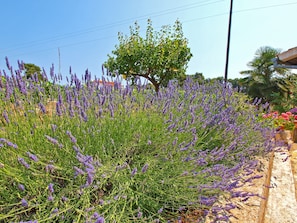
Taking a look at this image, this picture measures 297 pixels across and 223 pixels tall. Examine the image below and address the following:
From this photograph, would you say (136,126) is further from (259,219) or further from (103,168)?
(259,219)

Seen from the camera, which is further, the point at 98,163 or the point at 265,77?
the point at 265,77

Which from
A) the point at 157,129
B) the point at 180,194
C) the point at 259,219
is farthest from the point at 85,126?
the point at 259,219

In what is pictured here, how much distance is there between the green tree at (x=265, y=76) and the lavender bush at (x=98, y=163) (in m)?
15.1

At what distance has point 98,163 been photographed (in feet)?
3.72

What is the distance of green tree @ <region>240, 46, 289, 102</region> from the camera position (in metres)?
15.5

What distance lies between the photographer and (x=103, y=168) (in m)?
1.22

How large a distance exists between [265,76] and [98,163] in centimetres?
1695

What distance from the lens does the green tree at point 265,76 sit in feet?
50.8

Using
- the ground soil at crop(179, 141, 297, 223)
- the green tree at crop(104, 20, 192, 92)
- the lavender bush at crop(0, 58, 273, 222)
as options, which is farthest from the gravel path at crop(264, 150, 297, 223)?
the green tree at crop(104, 20, 192, 92)

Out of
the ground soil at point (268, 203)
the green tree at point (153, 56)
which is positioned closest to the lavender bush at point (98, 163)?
the ground soil at point (268, 203)

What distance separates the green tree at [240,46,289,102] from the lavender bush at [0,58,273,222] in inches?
593

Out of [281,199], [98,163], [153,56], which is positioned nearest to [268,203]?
[281,199]

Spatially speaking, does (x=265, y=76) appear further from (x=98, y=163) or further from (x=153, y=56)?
(x=98, y=163)

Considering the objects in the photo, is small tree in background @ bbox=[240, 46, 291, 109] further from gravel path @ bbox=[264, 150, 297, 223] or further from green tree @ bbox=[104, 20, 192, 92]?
gravel path @ bbox=[264, 150, 297, 223]
